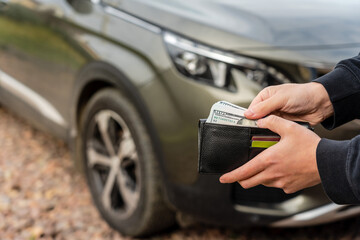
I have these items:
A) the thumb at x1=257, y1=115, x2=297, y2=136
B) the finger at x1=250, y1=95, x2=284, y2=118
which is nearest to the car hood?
the finger at x1=250, y1=95, x2=284, y2=118

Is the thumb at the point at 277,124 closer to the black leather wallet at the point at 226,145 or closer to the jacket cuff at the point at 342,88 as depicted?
the black leather wallet at the point at 226,145

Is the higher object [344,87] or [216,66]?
[344,87]

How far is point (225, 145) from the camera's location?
125cm

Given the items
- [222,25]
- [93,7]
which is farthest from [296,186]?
[93,7]

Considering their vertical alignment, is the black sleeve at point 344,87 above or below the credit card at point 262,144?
above

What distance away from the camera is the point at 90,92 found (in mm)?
2750

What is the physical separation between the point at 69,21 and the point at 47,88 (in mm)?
510

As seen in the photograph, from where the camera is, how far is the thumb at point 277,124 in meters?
1.21

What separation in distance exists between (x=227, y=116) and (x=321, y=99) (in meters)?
0.35

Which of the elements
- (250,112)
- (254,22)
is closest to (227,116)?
(250,112)

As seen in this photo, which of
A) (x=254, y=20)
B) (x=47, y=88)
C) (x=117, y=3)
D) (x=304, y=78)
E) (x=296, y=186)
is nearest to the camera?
(x=296, y=186)

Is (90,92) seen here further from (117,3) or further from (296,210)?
(296,210)

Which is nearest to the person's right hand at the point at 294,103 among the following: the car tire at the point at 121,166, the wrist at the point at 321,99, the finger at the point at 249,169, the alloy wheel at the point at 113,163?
the wrist at the point at 321,99

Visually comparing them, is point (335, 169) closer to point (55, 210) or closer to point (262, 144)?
point (262, 144)
